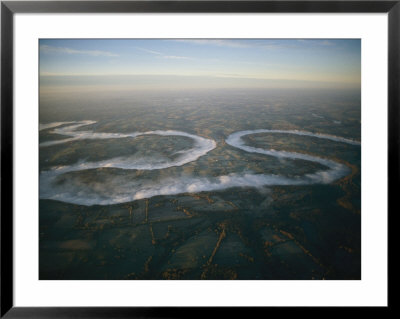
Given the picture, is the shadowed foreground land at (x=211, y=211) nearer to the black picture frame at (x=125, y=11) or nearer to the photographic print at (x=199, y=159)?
the photographic print at (x=199, y=159)

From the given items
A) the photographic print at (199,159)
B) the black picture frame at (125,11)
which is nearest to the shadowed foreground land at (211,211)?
the photographic print at (199,159)

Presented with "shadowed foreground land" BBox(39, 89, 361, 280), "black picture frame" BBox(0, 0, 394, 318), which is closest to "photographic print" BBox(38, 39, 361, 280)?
"shadowed foreground land" BBox(39, 89, 361, 280)

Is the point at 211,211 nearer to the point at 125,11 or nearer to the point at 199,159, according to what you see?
the point at 199,159

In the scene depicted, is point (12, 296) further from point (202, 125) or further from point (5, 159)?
point (202, 125)

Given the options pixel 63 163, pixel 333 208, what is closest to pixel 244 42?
pixel 333 208

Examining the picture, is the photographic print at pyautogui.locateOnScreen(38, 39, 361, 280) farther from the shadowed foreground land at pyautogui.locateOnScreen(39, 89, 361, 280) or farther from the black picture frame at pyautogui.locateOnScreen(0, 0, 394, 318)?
the black picture frame at pyautogui.locateOnScreen(0, 0, 394, 318)

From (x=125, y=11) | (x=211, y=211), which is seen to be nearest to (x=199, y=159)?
(x=211, y=211)
